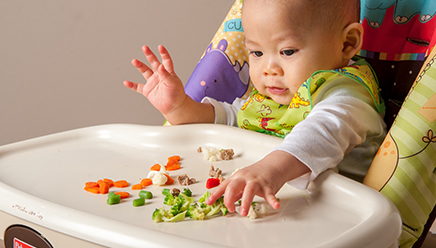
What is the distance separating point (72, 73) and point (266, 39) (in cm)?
165

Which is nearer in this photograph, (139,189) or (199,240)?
(199,240)

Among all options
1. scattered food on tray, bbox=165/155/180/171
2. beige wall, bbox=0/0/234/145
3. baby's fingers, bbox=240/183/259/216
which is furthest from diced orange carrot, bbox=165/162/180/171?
beige wall, bbox=0/0/234/145

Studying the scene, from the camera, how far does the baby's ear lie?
2.78ft

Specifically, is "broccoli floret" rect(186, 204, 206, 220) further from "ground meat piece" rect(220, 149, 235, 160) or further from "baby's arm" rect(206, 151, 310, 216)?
"ground meat piece" rect(220, 149, 235, 160)

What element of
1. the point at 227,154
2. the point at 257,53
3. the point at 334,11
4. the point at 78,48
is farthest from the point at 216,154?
the point at 78,48

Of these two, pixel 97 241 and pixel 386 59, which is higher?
pixel 386 59

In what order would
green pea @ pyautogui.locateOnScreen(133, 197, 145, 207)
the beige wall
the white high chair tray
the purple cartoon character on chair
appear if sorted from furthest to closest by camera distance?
the beige wall
the purple cartoon character on chair
green pea @ pyautogui.locateOnScreen(133, 197, 145, 207)
the white high chair tray

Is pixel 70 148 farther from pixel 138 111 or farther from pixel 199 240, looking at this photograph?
pixel 138 111

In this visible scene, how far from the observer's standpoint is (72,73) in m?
2.27

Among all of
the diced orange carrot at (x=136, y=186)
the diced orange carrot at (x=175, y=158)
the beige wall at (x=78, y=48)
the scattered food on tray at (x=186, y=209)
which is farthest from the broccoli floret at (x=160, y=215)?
the beige wall at (x=78, y=48)

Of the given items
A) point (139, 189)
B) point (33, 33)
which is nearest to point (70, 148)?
point (139, 189)

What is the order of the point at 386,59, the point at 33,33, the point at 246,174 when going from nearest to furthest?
the point at 246,174, the point at 386,59, the point at 33,33

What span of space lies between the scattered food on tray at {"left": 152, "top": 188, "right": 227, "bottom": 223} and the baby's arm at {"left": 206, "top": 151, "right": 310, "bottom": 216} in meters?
0.01

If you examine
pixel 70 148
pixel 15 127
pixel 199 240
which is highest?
pixel 199 240
